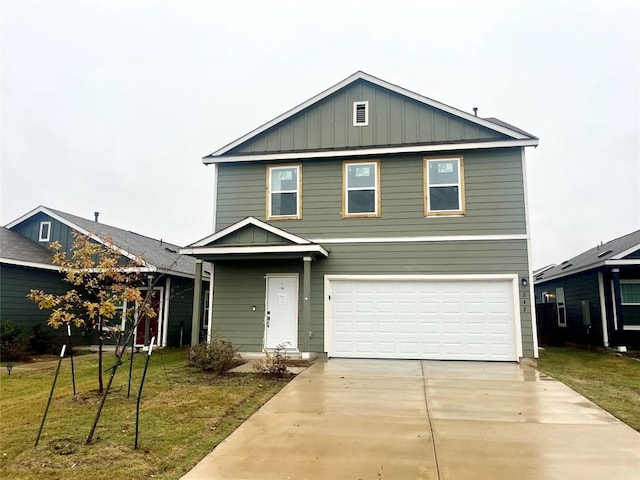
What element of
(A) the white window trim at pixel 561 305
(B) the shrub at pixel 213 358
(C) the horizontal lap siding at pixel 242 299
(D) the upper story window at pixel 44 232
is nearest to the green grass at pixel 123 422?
(B) the shrub at pixel 213 358

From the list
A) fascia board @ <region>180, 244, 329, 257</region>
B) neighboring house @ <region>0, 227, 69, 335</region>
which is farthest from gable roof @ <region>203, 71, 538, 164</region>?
neighboring house @ <region>0, 227, 69, 335</region>

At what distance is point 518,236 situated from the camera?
11016mm

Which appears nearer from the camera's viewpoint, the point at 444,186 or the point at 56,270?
the point at 444,186

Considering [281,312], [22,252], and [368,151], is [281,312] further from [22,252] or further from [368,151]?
[22,252]

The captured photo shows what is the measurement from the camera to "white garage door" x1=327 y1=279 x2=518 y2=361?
1090 centimetres

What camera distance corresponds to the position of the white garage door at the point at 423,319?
1090 cm

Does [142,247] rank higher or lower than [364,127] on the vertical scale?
lower

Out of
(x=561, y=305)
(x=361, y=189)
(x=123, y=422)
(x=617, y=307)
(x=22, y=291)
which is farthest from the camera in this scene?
(x=561, y=305)

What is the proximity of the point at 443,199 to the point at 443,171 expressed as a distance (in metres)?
0.76

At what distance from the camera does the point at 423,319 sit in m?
11.2

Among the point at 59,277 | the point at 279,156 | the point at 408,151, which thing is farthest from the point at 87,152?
the point at 408,151

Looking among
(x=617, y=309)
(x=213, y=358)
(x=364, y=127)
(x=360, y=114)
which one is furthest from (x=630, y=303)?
(x=213, y=358)

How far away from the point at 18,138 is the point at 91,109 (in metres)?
3.84

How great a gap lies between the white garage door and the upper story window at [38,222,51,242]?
36.6 ft
